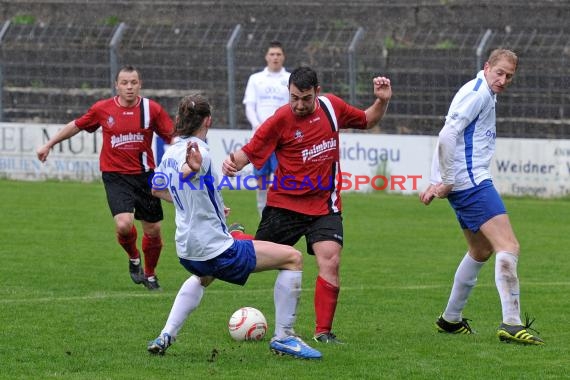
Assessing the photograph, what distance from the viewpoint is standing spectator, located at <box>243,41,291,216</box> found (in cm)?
1707

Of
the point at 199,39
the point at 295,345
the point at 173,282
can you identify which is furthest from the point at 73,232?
the point at 199,39

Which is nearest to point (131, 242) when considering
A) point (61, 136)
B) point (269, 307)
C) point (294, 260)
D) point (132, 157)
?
point (132, 157)

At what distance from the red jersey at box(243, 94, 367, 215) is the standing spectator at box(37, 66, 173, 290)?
3.06m

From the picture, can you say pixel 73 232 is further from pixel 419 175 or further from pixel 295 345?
pixel 295 345

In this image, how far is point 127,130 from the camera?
11625 millimetres

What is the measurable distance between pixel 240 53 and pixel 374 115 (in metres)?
14.7

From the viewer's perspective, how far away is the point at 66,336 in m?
8.72

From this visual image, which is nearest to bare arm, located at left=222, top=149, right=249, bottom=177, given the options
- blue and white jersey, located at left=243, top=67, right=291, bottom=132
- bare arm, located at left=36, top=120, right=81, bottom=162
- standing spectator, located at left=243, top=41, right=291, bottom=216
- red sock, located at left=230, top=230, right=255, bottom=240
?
red sock, located at left=230, top=230, right=255, bottom=240

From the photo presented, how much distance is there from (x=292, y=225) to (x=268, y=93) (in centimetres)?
889

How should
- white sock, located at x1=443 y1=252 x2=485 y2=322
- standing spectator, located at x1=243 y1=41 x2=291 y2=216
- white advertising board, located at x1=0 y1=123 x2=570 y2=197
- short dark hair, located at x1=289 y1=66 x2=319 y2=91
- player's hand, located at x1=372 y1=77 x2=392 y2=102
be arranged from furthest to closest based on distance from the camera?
white advertising board, located at x1=0 y1=123 x2=570 y2=197 < standing spectator, located at x1=243 y1=41 x2=291 y2=216 < white sock, located at x1=443 y1=252 x2=485 y2=322 < player's hand, located at x1=372 y1=77 x2=392 y2=102 < short dark hair, located at x1=289 y1=66 x2=319 y2=91

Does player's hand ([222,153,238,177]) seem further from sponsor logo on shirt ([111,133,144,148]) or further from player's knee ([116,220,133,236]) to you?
sponsor logo on shirt ([111,133,144,148])

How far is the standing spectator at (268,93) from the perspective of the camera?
17.1 m

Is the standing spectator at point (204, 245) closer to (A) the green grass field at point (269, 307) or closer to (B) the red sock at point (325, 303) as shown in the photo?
(A) the green grass field at point (269, 307)

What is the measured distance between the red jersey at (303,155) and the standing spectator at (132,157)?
3.06 meters
